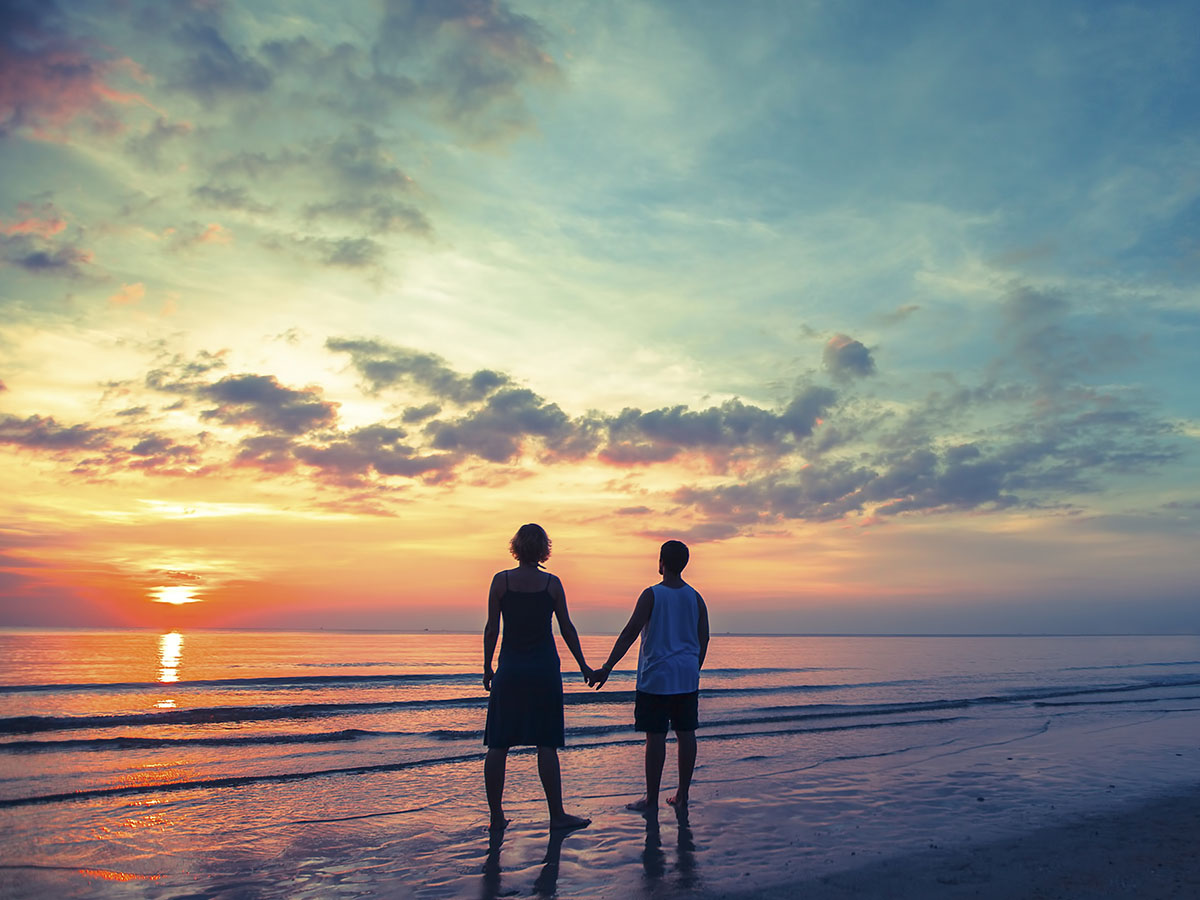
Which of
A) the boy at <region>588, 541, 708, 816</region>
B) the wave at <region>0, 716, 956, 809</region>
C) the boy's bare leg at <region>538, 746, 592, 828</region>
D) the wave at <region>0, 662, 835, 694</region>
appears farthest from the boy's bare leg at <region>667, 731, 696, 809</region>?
the wave at <region>0, 662, 835, 694</region>

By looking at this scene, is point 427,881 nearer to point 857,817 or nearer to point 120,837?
point 120,837

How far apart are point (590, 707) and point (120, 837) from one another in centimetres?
1153

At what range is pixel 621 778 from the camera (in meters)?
8.62

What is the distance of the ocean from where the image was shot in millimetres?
5160

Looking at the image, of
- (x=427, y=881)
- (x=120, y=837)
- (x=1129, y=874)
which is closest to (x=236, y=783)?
(x=120, y=837)

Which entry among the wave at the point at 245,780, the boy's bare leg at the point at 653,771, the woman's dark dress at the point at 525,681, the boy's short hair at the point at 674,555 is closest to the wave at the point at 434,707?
the wave at the point at 245,780

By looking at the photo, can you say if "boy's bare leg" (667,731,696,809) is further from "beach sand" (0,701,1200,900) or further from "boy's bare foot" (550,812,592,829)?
"boy's bare foot" (550,812,592,829)

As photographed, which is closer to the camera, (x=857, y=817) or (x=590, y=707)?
(x=857, y=817)

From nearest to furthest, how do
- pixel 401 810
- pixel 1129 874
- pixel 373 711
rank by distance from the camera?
pixel 1129 874 → pixel 401 810 → pixel 373 711

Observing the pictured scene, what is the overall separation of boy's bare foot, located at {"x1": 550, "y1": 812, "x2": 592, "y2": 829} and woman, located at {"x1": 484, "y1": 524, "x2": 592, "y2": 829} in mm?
187

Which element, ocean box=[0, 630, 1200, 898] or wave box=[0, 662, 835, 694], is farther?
wave box=[0, 662, 835, 694]

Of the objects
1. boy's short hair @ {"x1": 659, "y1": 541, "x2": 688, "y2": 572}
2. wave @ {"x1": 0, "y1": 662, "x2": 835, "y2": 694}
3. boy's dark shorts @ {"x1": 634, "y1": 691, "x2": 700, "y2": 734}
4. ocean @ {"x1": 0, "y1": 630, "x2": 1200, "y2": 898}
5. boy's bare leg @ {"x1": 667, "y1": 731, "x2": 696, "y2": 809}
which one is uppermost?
boy's short hair @ {"x1": 659, "y1": 541, "x2": 688, "y2": 572}

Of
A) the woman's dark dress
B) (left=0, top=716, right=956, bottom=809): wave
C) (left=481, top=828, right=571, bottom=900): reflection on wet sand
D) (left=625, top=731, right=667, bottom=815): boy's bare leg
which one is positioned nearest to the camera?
(left=481, top=828, right=571, bottom=900): reflection on wet sand

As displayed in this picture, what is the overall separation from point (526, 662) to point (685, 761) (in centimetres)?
202
